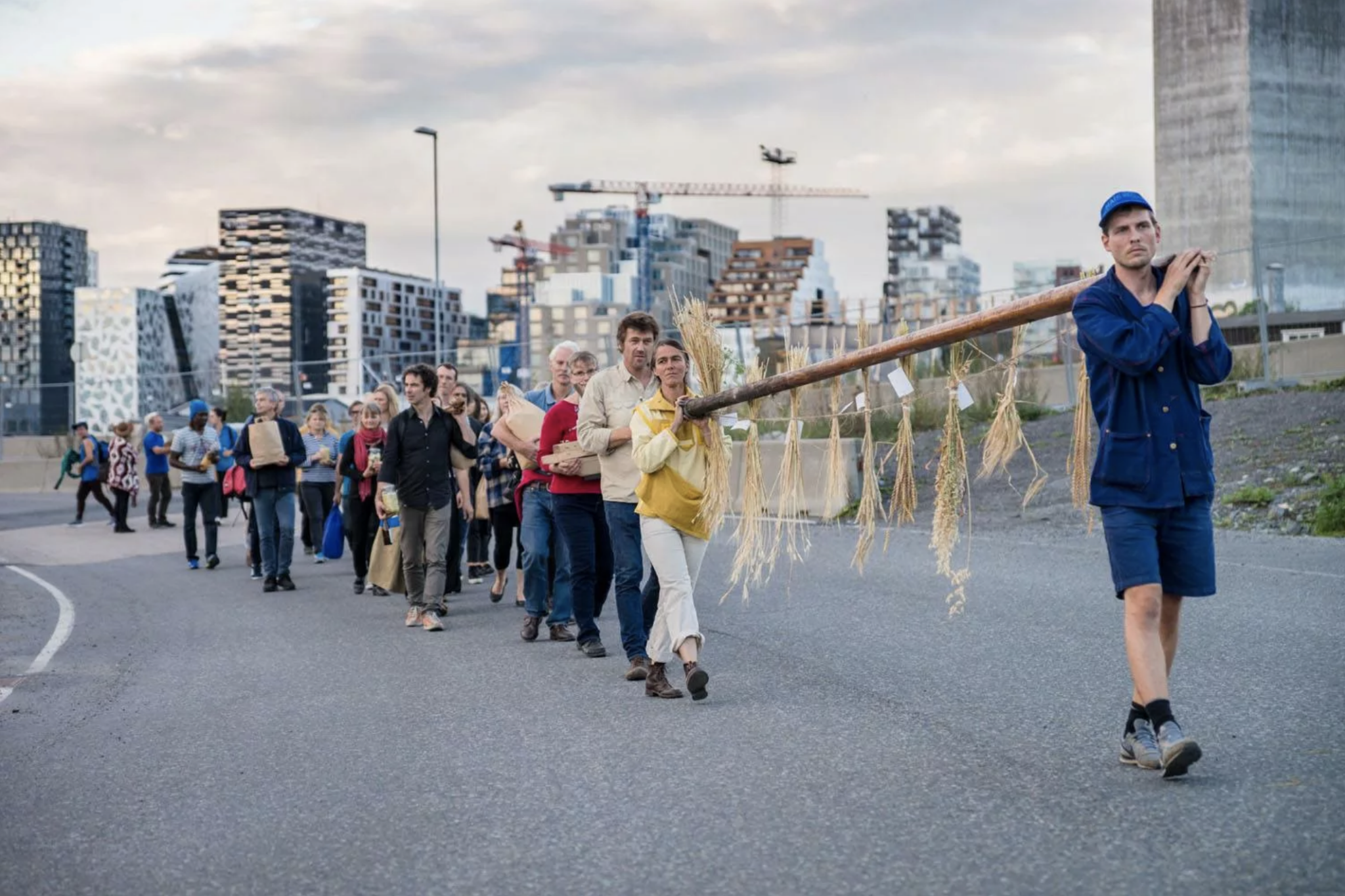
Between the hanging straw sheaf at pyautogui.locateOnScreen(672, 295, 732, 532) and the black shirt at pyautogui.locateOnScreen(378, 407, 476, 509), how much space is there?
339cm

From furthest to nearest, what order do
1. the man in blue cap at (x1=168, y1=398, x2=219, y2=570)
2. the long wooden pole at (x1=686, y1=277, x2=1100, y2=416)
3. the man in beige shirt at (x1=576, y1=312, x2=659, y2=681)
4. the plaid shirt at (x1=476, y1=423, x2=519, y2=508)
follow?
the man in blue cap at (x1=168, y1=398, x2=219, y2=570)
the plaid shirt at (x1=476, y1=423, x2=519, y2=508)
the man in beige shirt at (x1=576, y1=312, x2=659, y2=681)
the long wooden pole at (x1=686, y1=277, x2=1100, y2=416)

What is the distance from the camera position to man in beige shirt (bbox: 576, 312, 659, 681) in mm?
8836

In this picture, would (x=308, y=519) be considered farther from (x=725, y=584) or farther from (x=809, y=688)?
(x=809, y=688)

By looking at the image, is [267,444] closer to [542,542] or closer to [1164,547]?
[542,542]

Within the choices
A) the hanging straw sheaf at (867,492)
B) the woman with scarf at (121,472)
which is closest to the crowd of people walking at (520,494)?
the hanging straw sheaf at (867,492)

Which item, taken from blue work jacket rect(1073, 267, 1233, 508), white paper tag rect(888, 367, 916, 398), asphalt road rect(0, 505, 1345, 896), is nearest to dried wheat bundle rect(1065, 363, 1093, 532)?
white paper tag rect(888, 367, 916, 398)

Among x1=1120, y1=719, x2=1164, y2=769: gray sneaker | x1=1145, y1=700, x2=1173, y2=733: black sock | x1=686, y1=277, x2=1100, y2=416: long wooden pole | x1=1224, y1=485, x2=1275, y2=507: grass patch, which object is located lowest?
x1=1120, y1=719, x2=1164, y2=769: gray sneaker

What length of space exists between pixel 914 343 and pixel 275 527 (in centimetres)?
993

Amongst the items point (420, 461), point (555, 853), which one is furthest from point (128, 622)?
point (555, 853)

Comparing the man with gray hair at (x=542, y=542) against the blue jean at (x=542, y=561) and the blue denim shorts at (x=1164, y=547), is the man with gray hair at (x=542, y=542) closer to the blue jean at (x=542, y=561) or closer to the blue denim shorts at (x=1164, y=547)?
the blue jean at (x=542, y=561)

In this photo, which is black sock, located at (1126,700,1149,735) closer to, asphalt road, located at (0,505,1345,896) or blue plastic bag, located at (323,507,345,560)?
asphalt road, located at (0,505,1345,896)

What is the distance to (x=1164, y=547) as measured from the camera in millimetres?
5918

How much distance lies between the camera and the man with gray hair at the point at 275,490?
49.7ft

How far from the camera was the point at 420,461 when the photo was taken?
11695mm
